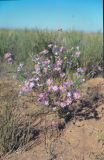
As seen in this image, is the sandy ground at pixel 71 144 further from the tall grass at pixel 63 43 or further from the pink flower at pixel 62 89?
the tall grass at pixel 63 43

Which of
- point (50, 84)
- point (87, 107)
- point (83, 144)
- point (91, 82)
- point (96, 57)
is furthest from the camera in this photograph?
point (96, 57)

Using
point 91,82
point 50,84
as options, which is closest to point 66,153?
point 50,84

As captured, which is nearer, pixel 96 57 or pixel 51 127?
pixel 51 127

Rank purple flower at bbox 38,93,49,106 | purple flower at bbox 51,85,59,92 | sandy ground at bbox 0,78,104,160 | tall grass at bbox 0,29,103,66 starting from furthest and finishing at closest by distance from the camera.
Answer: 1. tall grass at bbox 0,29,103,66
2. purple flower at bbox 38,93,49,106
3. purple flower at bbox 51,85,59,92
4. sandy ground at bbox 0,78,104,160

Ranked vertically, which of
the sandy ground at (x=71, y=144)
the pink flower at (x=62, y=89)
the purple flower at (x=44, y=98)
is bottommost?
the sandy ground at (x=71, y=144)

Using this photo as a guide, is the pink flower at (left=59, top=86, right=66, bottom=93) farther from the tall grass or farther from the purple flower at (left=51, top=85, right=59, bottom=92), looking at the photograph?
the tall grass

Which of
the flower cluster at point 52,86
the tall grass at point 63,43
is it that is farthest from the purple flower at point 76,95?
the tall grass at point 63,43

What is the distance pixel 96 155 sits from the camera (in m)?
4.85

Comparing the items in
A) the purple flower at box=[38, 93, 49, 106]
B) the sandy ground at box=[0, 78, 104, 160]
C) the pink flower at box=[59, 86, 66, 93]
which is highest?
the pink flower at box=[59, 86, 66, 93]

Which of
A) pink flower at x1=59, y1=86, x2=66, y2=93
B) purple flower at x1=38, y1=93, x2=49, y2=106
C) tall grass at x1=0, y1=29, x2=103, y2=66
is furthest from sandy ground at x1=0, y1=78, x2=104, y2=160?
tall grass at x1=0, y1=29, x2=103, y2=66

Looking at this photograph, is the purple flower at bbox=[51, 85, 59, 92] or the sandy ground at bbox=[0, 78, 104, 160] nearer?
the sandy ground at bbox=[0, 78, 104, 160]

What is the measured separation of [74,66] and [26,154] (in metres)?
2.98

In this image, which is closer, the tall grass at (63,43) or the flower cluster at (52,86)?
the flower cluster at (52,86)

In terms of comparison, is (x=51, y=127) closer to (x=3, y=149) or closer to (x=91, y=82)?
(x=3, y=149)
